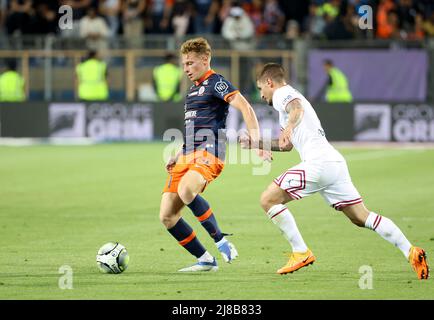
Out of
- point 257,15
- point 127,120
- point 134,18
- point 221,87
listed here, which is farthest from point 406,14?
point 221,87

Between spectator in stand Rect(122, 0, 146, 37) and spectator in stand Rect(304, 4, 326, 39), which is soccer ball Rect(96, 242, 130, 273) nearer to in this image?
spectator in stand Rect(304, 4, 326, 39)

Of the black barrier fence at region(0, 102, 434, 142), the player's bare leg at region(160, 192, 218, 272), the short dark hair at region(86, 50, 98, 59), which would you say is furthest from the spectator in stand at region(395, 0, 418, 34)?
the player's bare leg at region(160, 192, 218, 272)

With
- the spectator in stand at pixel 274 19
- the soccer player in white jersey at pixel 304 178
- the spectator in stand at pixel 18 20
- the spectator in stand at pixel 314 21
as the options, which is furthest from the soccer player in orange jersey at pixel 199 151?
the spectator in stand at pixel 18 20

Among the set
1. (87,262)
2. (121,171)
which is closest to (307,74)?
(121,171)

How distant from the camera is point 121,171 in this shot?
64.3ft

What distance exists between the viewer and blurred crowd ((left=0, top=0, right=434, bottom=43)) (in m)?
27.9

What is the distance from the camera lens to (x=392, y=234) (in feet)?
29.9

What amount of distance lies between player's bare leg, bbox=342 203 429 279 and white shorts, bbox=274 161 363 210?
105 mm

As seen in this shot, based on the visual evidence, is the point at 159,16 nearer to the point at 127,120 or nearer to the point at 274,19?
the point at 274,19

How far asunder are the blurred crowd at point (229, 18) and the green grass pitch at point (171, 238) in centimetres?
677

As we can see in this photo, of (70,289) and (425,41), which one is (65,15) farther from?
(70,289)

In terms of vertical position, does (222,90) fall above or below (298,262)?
above

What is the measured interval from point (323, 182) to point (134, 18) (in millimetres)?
20256
